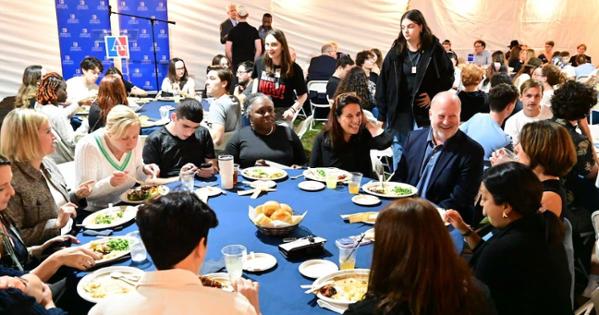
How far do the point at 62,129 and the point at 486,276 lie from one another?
4017 millimetres

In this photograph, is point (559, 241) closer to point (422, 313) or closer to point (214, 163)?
point (422, 313)

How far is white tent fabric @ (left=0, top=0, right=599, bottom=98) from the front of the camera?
9.09 m

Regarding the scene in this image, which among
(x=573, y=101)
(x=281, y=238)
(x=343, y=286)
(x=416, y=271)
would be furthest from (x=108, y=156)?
(x=573, y=101)

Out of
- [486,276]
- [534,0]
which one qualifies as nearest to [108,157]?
[486,276]

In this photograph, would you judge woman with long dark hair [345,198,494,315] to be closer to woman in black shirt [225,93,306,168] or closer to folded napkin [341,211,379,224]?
folded napkin [341,211,379,224]

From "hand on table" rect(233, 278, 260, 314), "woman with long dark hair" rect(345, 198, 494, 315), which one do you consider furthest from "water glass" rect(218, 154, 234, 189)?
"woman with long dark hair" rect(345, 198, 494, 315)

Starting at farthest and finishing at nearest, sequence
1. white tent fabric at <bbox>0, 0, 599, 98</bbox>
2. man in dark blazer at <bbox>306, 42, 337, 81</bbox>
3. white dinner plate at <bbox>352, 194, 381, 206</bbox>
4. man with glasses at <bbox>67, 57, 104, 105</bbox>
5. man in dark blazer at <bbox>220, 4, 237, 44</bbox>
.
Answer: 1. man in dark blazer at <bbox>220, 4, 237, 44</bbox>
2. white tent fabric at <bbox>0, 0, 599, 98</bbox>
3. man in dark blazer at <bbox>306, 42, 337, 81</bbox>
4. man with glasses at <bbox>67, 57, 104, 105</bbox>
5. white dinner plate at <bbox>352, 194, 381, 206</bbox>

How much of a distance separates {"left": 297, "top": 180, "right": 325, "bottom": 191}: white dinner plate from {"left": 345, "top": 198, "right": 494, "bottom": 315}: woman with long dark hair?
161cm

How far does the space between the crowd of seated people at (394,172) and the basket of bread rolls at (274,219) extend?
0.67 meters

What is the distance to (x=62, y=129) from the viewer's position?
462 centimetres

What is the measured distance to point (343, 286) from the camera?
77.6 inches

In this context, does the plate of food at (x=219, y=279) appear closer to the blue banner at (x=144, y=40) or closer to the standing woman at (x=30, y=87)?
the standing woman at (x=30, y=87)

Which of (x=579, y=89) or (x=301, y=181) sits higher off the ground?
(x=579, y=89)

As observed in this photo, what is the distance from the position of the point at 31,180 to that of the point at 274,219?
4.43ft
